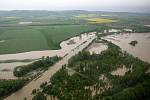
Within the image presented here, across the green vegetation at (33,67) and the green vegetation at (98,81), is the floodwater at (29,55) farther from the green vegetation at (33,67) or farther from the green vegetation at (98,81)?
the green vegetation at (98,81)

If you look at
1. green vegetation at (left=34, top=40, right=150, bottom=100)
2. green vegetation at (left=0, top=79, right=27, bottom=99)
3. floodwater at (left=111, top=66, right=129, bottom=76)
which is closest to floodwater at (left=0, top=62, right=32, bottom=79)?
green vegetation at (left=0, top=79, right=27, bottom=99)

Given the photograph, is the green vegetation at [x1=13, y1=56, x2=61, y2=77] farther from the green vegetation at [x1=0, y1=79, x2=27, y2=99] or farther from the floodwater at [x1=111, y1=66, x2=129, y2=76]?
the floodwater at [x1=111, y1=66, x2=129, y2=76]

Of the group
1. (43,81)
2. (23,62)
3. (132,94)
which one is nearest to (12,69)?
(23,62)

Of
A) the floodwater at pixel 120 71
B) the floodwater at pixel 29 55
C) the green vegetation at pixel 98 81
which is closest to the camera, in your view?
the green vegetation at pixel 98 81

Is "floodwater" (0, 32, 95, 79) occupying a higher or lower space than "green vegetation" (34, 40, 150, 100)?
lower

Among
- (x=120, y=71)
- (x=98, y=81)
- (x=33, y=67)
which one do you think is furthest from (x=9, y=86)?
(x=120, y=71)

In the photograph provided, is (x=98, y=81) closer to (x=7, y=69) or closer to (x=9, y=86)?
(x=9, y=86)

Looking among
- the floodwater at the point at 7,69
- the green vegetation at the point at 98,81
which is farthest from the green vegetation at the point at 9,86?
the floodwater at the point at 7,69

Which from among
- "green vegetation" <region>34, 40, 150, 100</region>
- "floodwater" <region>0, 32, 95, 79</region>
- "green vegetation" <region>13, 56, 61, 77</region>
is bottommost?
"floodwater" <region>0, 32, 95, 79</region>
